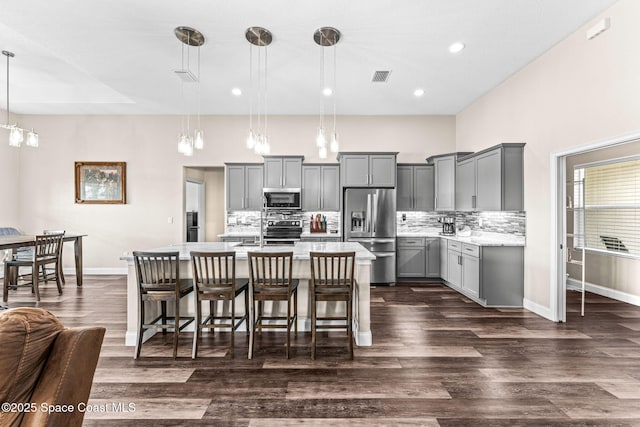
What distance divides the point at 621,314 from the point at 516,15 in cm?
401

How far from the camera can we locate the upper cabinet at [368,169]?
5.99 metres

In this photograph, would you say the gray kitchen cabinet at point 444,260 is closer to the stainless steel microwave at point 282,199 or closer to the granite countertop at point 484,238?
the granite countertop at point 484,238

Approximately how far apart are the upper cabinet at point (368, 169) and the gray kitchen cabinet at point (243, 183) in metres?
1.67

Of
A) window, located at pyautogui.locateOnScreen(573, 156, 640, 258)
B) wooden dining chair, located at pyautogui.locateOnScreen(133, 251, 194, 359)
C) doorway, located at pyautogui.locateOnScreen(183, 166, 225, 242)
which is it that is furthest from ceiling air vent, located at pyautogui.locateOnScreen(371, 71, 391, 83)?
doorway, located at pyautogui.locateOnScreen(183, 166, 225, 242)

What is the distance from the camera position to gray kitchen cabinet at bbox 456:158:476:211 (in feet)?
17.1

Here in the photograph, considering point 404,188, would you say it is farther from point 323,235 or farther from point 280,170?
point 280,170

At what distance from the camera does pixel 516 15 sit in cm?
326

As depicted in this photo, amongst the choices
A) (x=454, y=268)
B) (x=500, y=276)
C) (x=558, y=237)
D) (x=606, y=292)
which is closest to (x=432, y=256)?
(x=454, y=268)

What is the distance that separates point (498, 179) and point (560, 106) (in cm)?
113

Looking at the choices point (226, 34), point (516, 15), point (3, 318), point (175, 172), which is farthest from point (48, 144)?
point (516, 15)

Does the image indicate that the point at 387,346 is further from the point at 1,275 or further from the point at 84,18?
the point at 1,275

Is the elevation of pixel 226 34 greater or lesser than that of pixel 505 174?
greater

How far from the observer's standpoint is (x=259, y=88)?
203 inches

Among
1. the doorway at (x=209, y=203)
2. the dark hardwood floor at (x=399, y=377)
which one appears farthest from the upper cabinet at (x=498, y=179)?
the doorway at (x=209, y=203)
